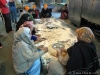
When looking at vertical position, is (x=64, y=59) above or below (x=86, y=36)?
below

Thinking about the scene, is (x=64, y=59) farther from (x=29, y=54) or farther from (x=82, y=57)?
(x=29, y=54)

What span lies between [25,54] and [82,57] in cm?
65

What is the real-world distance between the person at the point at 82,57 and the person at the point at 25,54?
0.35 metres

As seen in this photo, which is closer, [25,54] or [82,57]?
[82,57]

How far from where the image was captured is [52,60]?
1.36m

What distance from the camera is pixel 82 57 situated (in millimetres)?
1095

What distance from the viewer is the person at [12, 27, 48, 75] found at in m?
1.34

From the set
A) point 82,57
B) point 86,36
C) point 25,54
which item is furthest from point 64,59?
→ point 25,54

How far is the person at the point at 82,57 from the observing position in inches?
42.9

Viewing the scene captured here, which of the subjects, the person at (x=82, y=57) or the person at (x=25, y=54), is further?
the person at (x=25, y=54)

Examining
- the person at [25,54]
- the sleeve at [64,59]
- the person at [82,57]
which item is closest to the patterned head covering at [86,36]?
the person at [82,57]

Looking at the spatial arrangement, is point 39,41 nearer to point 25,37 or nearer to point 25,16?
point 25,37

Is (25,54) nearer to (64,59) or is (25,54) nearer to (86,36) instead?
(64,59)

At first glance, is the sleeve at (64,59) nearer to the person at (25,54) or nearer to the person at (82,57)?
the person at (82,57)
